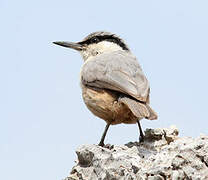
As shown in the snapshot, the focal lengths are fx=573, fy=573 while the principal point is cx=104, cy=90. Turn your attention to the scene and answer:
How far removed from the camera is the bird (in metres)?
7.27

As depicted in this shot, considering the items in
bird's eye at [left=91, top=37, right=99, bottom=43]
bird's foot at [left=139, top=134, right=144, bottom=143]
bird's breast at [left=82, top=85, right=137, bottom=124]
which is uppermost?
bird's eye at [left=91, top=37, right=99, bottom=43]

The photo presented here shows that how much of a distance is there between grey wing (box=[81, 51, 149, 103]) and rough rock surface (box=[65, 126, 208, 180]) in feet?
3.06

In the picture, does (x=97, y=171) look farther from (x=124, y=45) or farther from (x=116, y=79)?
(x=124, y=45)

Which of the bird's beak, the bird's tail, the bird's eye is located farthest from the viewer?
the bird's beak

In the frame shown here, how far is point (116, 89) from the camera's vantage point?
7469 mm

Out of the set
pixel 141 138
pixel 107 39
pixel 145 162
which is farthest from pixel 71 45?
pixel 145 162

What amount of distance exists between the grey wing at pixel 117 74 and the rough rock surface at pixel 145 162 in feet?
3.06

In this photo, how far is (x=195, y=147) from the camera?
5.63 meters

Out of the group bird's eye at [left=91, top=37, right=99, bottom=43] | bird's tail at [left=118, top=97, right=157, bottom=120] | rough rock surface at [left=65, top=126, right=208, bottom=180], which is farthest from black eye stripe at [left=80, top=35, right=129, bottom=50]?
rough rock surface at [left=65, top=126, right=208, bottom=180]

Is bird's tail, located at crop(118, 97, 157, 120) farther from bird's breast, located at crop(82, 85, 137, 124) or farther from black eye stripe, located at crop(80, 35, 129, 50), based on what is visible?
black eye stripe, located at crop(80, 35, 129, 50)

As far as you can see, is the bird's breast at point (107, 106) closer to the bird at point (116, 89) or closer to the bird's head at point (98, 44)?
the bird at point (116, 89)

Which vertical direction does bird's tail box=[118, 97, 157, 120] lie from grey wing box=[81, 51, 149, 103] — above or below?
below

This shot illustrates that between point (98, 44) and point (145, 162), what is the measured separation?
3.72 metres

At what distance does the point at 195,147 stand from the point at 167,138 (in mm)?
1358
